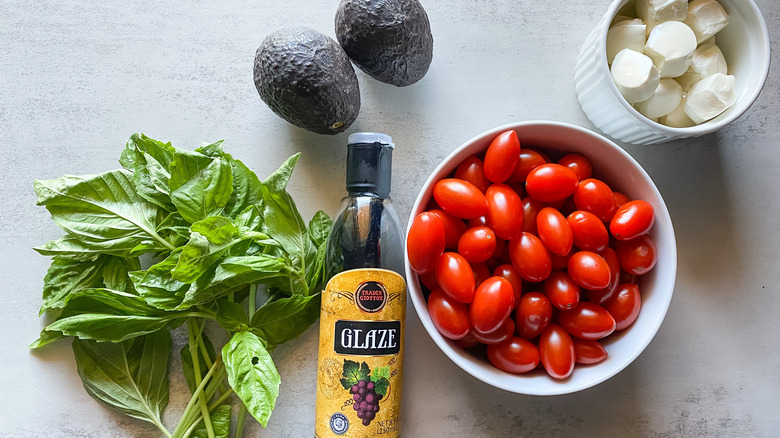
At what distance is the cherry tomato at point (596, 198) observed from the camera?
832 mm

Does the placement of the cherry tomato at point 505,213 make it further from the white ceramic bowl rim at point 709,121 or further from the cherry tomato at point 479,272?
the white ceramic bowl rim at point 709,121

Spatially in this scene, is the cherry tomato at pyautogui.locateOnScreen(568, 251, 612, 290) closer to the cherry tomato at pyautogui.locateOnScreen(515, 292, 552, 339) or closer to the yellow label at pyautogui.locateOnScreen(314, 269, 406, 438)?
the cherry tomato at pyautogui.locateOnScreen(515, 292, 552, 339)

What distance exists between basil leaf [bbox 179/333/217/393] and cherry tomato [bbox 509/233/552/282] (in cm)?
55

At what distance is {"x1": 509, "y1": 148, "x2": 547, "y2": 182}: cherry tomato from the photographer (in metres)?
0.86

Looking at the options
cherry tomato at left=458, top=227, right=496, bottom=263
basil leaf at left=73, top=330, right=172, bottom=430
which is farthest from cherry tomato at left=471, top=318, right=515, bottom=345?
basil leaf at left=73, top=330, right=172, bottom=430

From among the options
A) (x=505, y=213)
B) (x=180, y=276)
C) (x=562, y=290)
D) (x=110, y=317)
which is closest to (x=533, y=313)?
(x=562, y=290)

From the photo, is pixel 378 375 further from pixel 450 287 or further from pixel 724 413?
pixel 724 413

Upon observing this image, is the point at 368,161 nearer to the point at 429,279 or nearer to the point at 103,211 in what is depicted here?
the point at 429,279

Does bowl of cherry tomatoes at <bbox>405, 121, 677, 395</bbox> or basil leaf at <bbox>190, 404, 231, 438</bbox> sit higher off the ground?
bowl of cherry tomatoes at <bbox>405, 121, 677, 395</bbox>

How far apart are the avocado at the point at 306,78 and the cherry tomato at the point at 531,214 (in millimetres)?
324

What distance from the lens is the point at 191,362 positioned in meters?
0.95

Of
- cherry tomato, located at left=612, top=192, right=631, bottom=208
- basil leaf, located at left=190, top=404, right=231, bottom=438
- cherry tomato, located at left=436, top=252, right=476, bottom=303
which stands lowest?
basil leaf, located at left=190, top=404, right=231, bottom=438

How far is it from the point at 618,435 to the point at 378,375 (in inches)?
18.7

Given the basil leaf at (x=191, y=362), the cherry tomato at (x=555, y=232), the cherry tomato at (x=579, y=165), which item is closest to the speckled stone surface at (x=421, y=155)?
the basil leaf at (x=191, y=362)
